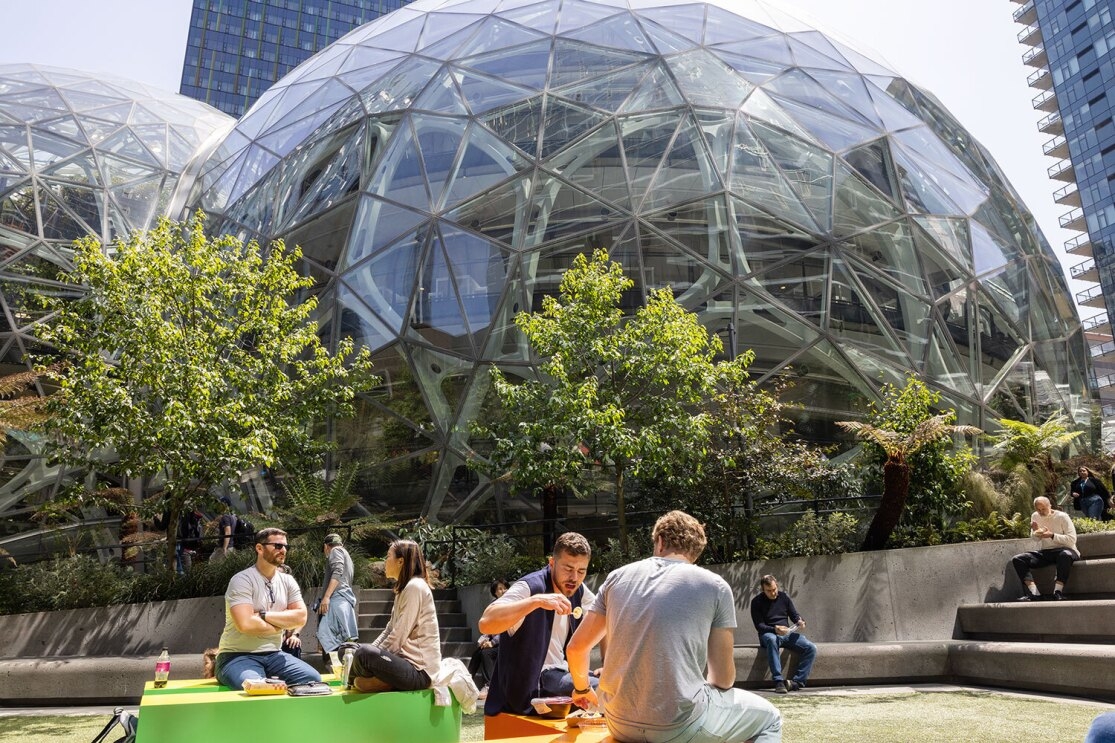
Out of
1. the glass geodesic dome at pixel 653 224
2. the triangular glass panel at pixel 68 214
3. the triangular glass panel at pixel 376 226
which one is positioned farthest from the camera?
the triangular glass panel at pixel 68 214

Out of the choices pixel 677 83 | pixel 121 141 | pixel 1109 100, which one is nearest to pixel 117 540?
pixel 121 141

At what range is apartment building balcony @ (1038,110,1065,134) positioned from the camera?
74.3 m

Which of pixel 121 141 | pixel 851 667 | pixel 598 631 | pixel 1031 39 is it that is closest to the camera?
pixel 598 631

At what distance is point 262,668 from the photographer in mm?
5992

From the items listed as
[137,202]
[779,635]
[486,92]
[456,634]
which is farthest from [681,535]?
[137,202]

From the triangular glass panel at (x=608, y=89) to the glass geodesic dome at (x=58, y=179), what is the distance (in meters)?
11.7

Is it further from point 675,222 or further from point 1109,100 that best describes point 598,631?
point 1109,100

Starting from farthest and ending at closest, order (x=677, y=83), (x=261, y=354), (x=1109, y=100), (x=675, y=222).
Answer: (x=1109, y=100)
(x=677, y=83)
(x=675, y=222)
(x=261, y=354)

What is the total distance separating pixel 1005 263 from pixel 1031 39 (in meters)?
73.4

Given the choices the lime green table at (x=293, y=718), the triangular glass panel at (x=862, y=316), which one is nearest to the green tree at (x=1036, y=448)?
the triangular glass panel at (x=862, y=316)

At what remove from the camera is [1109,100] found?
68438 millimetres

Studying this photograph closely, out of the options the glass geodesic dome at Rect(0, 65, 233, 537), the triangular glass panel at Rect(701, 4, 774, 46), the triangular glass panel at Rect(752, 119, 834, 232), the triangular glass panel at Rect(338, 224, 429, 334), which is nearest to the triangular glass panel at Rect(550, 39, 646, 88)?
the triangular glass panel at Rect(701, 4, 774, 46)

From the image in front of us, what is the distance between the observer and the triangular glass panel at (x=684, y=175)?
55.3 ft

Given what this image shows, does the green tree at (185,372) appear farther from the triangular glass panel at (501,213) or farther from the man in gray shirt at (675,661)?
the man in gray shirt at (675,661)
